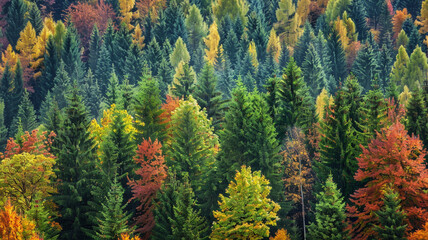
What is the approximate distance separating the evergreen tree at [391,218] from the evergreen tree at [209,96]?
1019 inches

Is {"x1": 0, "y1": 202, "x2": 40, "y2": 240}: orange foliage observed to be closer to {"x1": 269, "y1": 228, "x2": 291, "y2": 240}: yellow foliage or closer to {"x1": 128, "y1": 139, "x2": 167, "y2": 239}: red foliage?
{"x1": 128, "y1": 139, "x2": 167, "y2": 239}: red foliage

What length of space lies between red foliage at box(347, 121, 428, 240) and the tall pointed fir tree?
71.7 ft

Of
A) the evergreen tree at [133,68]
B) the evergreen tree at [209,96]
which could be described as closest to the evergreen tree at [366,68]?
the evergreen tree at [133,68]

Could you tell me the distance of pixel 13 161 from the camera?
60.2m

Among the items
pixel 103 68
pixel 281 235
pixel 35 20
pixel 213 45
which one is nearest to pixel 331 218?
pixel 281 235

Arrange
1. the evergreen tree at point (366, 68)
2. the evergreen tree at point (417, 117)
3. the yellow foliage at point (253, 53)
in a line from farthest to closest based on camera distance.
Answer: the yellow foliage at point (253, 53)
the evergreen tree at point (366, 68)
the evergreen tree at point (417, 117)

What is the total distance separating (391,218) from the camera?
4931cm

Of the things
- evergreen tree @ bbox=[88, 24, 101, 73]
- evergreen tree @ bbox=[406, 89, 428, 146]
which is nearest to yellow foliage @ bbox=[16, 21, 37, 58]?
evergreen tree @ bbox=[88, 24, 101, 73]

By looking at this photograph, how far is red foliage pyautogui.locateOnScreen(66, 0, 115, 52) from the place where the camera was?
147375mm

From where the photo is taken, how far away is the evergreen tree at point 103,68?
119775 mm

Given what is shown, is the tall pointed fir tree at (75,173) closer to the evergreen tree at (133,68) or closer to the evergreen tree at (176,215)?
the evergreen tree at (176,215)

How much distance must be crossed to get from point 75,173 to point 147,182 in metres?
6.56

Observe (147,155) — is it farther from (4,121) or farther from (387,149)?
(4,121)

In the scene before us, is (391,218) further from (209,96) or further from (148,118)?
(209,96)
